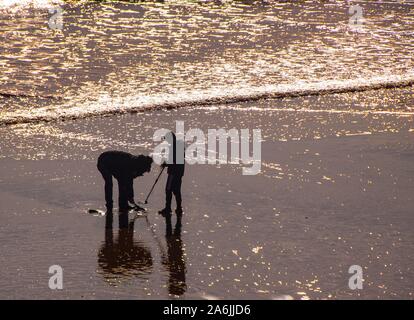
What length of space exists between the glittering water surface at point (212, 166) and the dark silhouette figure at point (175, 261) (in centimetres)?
2

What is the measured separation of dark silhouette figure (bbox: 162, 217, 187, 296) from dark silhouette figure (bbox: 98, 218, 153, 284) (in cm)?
22

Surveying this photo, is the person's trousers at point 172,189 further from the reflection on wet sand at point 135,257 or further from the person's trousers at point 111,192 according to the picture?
the person's trousers at point 111,192

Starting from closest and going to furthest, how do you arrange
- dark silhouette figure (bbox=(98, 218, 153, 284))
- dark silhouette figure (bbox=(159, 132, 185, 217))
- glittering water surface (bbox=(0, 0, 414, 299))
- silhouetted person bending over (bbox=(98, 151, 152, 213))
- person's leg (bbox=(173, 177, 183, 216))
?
dark silhouette figure (bbox=(98, 218, 153, 284))
glittering water surface (bbox=(0, 0, 414, 299))
dark silhouette figure (bbox=(159, 132, 185, 217))
silhouetted person bending over (bbox=(98, 151, 152, 213))
person's leg (bbox=(173, 177, 183, 216))

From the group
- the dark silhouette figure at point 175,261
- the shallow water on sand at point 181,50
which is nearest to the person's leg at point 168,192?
→ the dark silhouette figure at point 175,261

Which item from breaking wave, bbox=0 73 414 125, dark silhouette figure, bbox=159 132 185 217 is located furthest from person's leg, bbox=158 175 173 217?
breaking wave, bbox=0 73 414 125

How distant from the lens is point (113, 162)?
1278 centimetres

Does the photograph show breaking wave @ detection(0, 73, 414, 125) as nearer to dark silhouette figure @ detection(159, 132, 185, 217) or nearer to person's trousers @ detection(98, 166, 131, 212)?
person's trousers @ detection(98, 166, 131, 212)

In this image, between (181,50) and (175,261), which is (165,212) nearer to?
(175,261)

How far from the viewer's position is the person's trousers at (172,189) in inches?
504

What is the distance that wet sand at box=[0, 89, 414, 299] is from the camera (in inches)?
435

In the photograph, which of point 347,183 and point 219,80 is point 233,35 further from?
point 347,183

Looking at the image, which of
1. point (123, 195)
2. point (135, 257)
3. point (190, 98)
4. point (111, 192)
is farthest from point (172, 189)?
point (190, 98)
